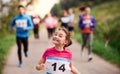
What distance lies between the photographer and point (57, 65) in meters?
5.81

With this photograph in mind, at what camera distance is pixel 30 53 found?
1465cm

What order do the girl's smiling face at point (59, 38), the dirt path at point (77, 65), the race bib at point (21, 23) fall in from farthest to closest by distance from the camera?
the race bib at point (21, 23), the dirt path at point (77, 65), the girl's smiling face at point (59, 38)

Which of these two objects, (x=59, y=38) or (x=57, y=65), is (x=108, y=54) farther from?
(x=59, y=38)

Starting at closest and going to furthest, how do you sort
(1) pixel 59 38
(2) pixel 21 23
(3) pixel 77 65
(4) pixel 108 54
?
1. (1) pixel 59 38
2. (2) pixel 21 23
3. (3) pixel 77 65
4. (4) pixel 108 54

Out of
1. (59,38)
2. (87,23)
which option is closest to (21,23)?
(87,23)

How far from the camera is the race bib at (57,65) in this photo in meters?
5.80

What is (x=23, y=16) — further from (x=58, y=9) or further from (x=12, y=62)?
(x=58, y=9)

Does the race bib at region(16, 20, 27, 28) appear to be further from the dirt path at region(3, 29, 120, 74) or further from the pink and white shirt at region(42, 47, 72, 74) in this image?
the pink and white shirt at region(42, 47, 72, 74)

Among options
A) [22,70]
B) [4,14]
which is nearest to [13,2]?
[4,14]

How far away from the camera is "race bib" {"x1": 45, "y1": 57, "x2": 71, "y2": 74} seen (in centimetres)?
580

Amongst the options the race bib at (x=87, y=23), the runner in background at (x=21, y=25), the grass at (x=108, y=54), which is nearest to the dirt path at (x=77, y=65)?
the grass at (x=108, y=54)

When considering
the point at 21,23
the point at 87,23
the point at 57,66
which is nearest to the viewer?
the point at 57,66

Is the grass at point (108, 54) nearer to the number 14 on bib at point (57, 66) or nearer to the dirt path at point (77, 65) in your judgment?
the dirt path at point (77, 65)

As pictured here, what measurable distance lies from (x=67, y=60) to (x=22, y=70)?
5.03 m
